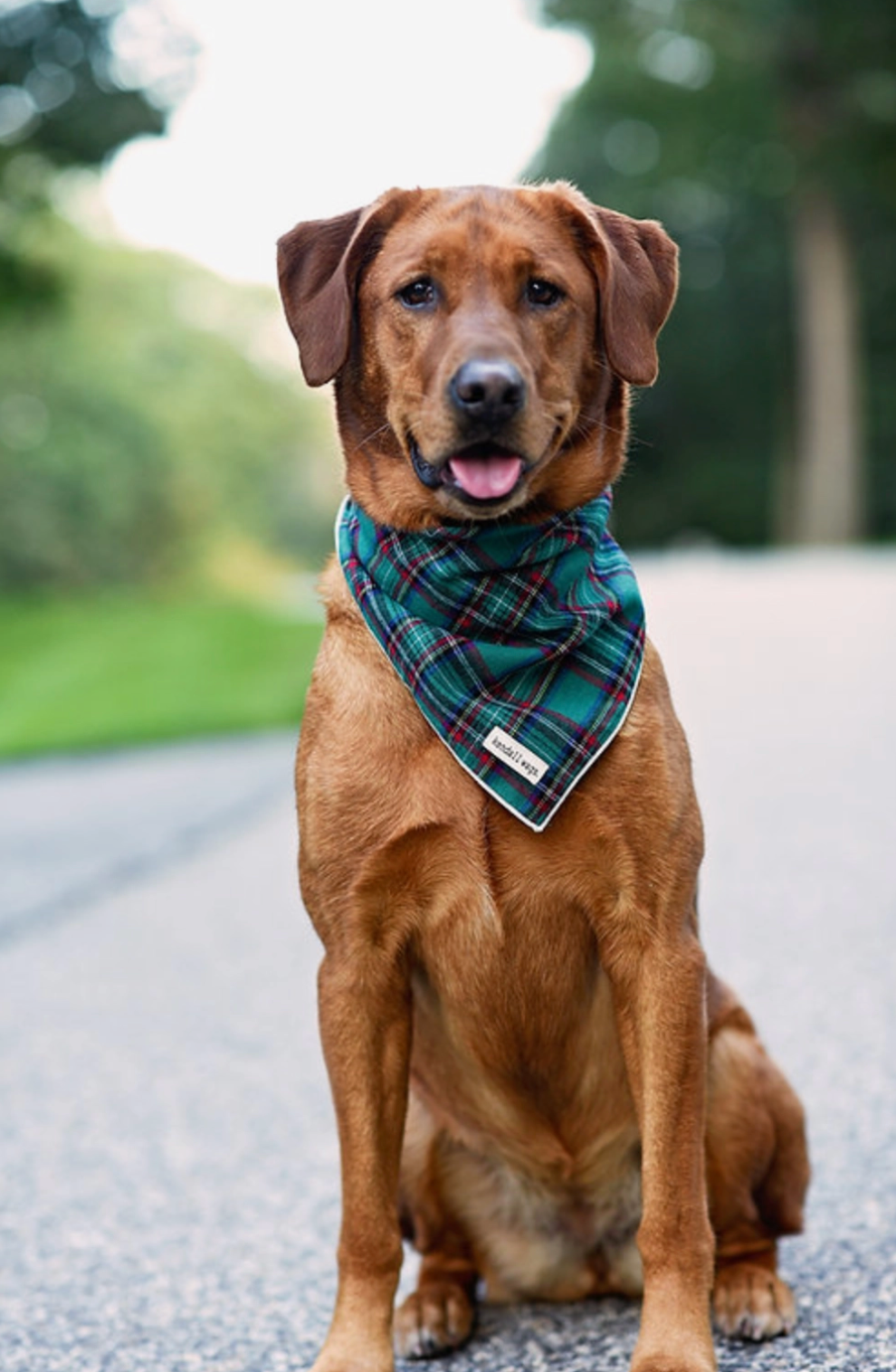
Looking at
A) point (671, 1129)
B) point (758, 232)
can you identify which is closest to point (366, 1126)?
point (671, 1129)

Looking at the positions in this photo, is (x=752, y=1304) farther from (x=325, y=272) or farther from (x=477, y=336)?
(x=325, y=272)

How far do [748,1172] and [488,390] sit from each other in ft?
4.95

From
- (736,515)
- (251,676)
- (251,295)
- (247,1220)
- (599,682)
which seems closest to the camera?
(599,682)

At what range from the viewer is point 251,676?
1666 cm

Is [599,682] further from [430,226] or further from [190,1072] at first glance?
[190,1072]

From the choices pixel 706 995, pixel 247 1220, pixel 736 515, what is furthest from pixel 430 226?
pixel 736 515

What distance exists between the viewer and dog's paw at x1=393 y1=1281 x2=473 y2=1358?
3359 mm

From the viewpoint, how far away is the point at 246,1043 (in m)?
5.84

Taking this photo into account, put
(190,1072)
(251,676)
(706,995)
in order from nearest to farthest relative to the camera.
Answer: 1. (706,995)
2. (190,1072)
3. (251,676)

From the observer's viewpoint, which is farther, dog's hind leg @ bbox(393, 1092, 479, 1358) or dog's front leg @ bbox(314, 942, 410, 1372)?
dog's hind leg @ bbox(393, 1092, 479, 1358)

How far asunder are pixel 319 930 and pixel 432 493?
2.50 ft

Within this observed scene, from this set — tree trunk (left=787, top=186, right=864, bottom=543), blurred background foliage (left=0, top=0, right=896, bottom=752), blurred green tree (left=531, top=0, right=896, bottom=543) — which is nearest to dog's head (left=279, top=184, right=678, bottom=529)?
blurred background foliage (left=0, top=0, right=896, bottom=752)

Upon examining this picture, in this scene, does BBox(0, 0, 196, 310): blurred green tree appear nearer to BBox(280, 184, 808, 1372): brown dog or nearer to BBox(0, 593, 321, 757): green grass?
BBox(0, 593, 321, 757): green grass

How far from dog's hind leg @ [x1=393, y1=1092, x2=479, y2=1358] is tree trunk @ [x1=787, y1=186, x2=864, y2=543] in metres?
29.1
